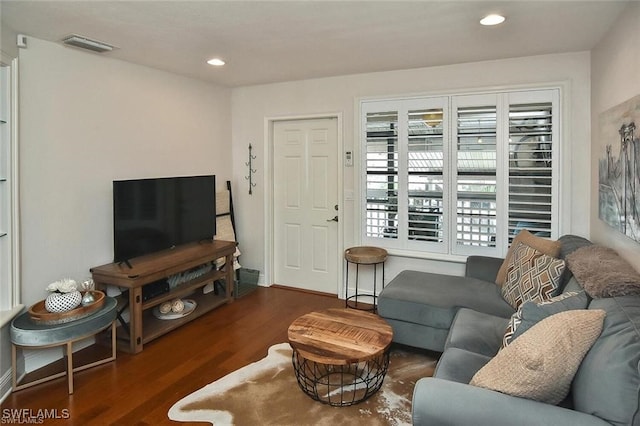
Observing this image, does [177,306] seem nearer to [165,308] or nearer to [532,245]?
[165,308]

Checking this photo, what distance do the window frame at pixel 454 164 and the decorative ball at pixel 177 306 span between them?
191 centimetres

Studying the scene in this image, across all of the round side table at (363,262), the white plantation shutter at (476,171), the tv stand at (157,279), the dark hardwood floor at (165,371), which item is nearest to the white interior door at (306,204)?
the round side table at (363,262)

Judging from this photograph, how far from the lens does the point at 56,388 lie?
2.65 metres

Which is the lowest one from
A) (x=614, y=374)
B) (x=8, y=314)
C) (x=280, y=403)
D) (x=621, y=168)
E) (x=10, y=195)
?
(x=280, y=403)

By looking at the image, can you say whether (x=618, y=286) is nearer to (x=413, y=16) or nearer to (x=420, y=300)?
(x=420, y=300)

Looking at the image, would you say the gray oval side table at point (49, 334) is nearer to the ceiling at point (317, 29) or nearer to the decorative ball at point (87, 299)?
the decorative ball at point (87, 299)

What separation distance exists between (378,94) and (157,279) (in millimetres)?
2722

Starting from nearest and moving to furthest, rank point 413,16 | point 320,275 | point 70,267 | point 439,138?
point 413,16 < point 70,267 < point 439,138 < point 320,275

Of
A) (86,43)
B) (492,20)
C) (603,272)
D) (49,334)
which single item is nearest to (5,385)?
(49,334)

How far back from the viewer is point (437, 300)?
9.70 feet

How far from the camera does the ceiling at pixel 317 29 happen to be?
2.36 m

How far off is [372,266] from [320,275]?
69 cm

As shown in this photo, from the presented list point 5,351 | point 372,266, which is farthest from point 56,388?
point 372,266

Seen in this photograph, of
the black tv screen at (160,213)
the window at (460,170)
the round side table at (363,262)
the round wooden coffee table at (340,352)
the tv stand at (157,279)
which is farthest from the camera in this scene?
the round side table at (363,262)
